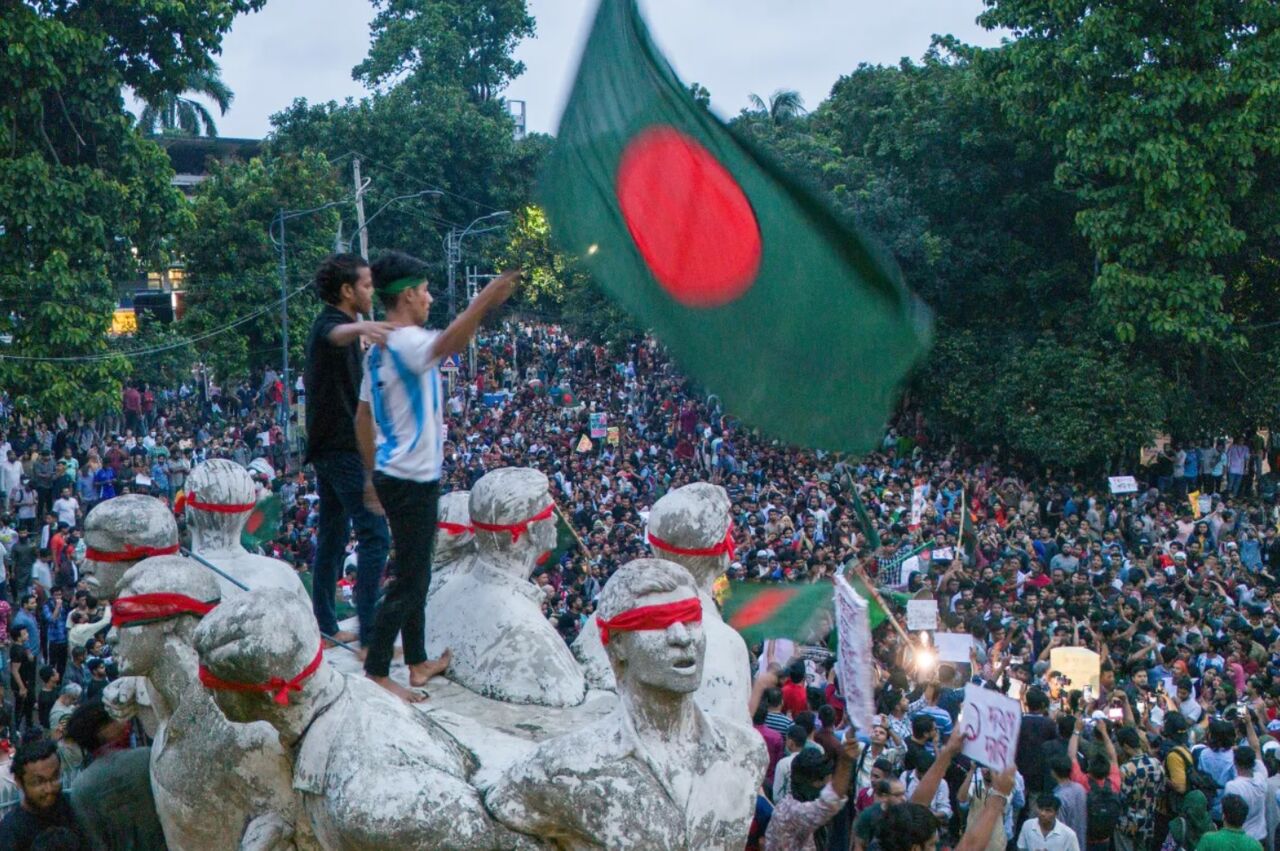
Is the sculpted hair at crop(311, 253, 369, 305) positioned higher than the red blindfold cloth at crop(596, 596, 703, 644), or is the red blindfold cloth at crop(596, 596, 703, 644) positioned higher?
the sculpted hair at crop(311, 253, 369, 305)

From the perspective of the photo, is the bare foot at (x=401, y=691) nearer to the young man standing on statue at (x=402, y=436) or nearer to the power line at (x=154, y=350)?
the young man standing on statue at (x=402, y=436)

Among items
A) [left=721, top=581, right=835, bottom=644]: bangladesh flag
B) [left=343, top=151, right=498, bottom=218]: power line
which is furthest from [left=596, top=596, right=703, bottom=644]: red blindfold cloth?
[left=343, top=151, right=498, bottom=218]: power line

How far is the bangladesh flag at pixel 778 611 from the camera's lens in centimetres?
957

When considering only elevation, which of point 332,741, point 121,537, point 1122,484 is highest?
point 121,537

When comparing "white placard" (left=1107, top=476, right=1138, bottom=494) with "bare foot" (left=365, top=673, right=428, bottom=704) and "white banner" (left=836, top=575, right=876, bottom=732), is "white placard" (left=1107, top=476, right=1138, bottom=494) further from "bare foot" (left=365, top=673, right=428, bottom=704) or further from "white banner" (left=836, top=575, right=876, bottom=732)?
"bare foot" (left=365, top=673, right=428, bottom=704)

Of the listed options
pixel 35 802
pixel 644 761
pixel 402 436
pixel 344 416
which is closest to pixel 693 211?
pixel 402 436

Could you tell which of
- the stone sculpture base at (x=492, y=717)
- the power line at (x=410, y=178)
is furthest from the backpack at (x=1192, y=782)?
the power line at (x=410, y=178)

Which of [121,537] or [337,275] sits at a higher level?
[337,275]

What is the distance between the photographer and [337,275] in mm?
6680

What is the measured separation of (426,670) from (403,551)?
0.65 meters

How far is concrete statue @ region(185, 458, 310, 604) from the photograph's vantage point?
7.57 m

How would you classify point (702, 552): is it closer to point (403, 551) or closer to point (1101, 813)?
point (403, 551)

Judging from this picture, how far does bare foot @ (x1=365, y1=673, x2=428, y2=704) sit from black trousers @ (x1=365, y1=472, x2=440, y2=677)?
3 cm

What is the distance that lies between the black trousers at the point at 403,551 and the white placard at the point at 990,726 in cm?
234
